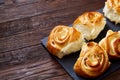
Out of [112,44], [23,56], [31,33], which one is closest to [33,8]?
[31,33]

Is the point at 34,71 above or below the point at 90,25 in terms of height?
below

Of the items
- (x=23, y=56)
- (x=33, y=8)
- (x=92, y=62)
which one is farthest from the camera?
(x=33, y=8)

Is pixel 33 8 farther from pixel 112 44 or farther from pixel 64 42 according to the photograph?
pixel 112 44

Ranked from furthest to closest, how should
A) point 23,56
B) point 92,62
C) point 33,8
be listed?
point 33,8 < point 23,56 < point 92,62

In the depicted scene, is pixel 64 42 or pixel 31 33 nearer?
pixel 64 42

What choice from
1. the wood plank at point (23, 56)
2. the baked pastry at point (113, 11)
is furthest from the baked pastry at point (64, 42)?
the baked pastry at point (113, 11)

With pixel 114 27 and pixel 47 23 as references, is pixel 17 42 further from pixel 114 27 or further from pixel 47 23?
pixel 114 27
